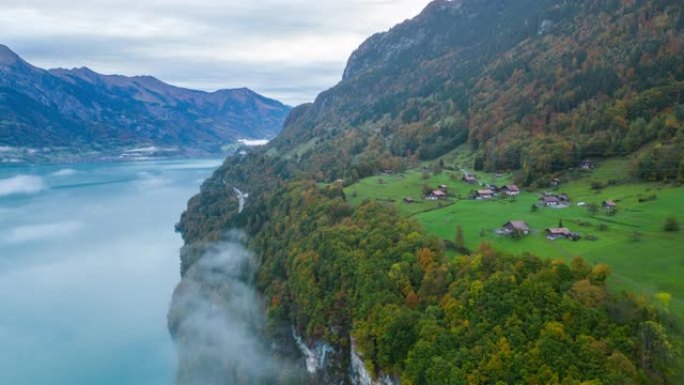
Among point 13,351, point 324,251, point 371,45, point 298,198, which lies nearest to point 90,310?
point 13,351

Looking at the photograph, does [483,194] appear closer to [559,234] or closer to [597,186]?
[597,186]

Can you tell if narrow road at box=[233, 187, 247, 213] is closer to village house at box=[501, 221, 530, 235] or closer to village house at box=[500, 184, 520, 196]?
village house at box=[500, 184, 520, 196]

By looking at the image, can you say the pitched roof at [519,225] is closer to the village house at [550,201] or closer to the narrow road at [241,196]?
the village house at [550,201]

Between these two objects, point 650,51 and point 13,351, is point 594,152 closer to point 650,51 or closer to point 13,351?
point 650,51

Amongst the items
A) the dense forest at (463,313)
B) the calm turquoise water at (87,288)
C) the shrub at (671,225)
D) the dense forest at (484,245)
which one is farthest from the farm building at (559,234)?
the calm turquoise water at (87,288)

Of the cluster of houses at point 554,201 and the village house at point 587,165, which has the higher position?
the village house at point 587,165

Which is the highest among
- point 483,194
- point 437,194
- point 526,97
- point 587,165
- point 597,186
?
point 526,97

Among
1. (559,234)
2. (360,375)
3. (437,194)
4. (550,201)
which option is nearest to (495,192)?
(437,194)
